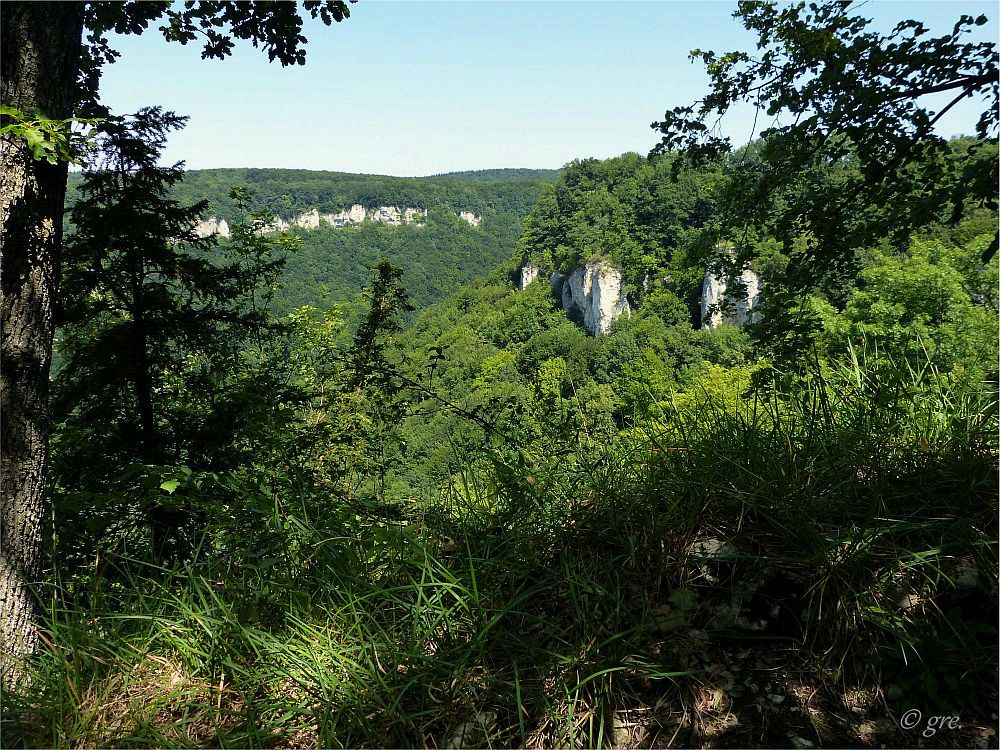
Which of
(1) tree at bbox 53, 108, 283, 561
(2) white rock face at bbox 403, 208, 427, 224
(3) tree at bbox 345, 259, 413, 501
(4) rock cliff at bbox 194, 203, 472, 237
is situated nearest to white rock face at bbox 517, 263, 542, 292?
(4) rock cliff at bbox 194, 203, 472, 237

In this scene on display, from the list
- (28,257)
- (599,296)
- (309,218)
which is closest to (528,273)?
(599,296)

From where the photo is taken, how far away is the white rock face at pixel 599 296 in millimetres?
80062

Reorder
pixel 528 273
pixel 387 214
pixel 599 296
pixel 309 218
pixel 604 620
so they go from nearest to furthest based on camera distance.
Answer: pixel 604 620 < pixel 599 296 < pixel 528 273 < pixel 309 218 < pixel 387 214

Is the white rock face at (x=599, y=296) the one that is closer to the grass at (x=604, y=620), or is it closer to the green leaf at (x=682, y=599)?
the grass at (x=604, y=620)

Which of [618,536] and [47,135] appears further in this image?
[47,135]

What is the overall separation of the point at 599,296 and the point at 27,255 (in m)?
81.6

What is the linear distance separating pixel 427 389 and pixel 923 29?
12.4 feet

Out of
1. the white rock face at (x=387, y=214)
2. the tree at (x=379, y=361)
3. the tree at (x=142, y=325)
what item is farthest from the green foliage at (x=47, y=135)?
the white rock face at (x=387, y=214)

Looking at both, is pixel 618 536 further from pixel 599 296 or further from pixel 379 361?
pixel 599 296

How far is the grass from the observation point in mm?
1646

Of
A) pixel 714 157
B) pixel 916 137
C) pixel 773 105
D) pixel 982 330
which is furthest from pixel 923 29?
pixel 982 330

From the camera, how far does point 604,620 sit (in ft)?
6.21

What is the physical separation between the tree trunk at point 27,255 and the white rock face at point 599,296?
7557 cm

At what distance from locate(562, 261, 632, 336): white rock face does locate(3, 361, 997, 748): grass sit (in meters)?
75.5
